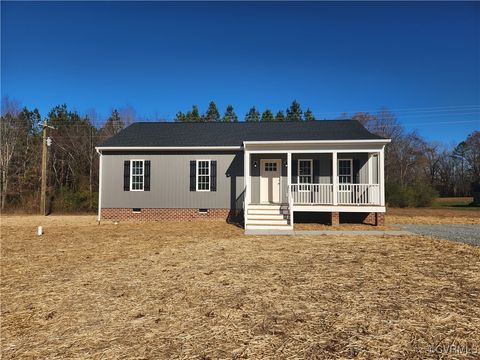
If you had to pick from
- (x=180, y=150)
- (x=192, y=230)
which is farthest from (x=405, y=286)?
(x=180, y=150)

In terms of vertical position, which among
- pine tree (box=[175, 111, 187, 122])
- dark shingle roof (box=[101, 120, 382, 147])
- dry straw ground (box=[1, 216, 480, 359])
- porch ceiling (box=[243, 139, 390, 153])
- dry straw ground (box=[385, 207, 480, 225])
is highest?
pine tree (box=[175, 111, 187, 122])

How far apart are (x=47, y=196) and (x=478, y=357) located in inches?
958

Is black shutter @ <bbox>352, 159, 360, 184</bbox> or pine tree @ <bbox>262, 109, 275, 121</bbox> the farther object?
pine tree @ <bbox>262, 109, 275, 121</bbox>

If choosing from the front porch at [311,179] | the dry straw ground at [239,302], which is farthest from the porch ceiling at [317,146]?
the dry straw ground at [239,302]

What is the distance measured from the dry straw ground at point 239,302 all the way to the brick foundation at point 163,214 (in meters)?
6.21

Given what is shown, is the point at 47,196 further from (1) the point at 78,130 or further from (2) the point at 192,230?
(2) the point at 192,230

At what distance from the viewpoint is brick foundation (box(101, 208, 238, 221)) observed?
46.3ft

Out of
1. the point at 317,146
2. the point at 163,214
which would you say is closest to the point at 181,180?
the point at 163,214

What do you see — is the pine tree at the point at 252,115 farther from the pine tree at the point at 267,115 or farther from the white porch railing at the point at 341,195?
the white porch railing at the point at 341,195

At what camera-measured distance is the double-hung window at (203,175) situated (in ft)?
46.8

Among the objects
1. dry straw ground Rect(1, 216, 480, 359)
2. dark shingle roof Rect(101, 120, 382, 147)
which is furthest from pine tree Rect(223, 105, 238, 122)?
dry straw ground Rect(1, 216, 480, 359)

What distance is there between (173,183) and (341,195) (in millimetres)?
7930

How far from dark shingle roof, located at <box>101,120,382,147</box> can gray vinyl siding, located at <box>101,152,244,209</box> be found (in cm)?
65

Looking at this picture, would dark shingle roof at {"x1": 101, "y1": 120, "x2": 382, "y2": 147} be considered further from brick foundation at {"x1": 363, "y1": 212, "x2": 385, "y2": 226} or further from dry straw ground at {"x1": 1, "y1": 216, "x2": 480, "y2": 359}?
dry straw ground at {"x1": 1, "y1": 216, "x2": 480, "y2": 359}
